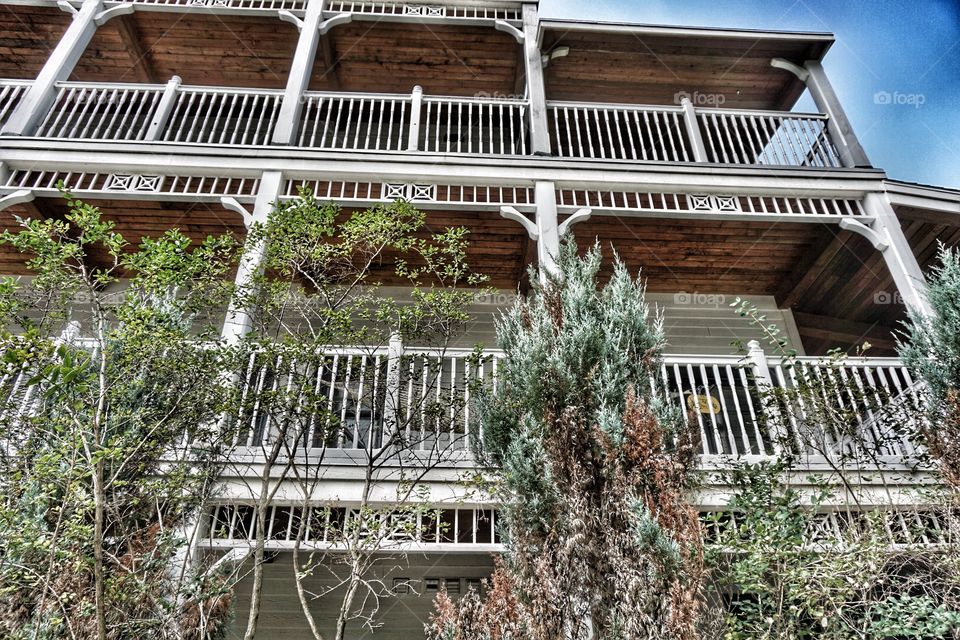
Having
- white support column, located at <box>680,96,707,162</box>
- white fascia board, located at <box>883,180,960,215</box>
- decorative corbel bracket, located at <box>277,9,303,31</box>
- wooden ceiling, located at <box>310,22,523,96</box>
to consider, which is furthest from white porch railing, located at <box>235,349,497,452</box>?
wooden ceiling, located at <box>310,22,523,96</box>

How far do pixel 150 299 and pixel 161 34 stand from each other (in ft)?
19.3

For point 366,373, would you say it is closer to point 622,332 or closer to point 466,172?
point 622,332

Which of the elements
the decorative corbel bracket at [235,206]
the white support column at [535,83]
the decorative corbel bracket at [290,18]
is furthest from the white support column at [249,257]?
the white support column at [535,83]

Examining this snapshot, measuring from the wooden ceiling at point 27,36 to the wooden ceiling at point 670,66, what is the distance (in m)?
6.63

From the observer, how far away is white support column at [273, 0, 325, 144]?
21.2ft

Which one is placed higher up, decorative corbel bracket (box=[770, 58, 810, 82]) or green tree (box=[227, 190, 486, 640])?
decorative corbel bracket (box=[770, 58, 810, 82])

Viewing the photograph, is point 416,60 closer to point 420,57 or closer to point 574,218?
point 420,57

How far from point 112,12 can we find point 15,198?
3.19m

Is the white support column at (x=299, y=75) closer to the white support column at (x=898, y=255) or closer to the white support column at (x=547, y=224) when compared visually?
the white support column at (x=547, y=224)

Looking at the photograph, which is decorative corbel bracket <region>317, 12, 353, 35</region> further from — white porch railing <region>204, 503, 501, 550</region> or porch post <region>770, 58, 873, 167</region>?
white porch railing <region>204, 503, 501, 550</region>

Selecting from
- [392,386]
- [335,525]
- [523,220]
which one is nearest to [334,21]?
[523,220]

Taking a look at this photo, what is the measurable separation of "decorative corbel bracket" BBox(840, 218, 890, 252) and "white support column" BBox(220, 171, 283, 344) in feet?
18.5

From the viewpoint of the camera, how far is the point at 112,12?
752 centimetres

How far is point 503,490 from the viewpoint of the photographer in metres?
3.90
